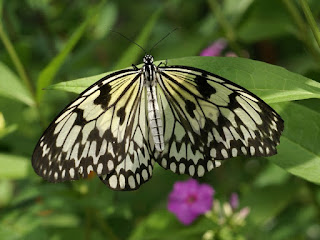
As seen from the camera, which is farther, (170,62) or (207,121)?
(207,121)

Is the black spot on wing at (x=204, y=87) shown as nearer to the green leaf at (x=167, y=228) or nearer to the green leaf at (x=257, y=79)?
the green leaf at (x=257, y=79)

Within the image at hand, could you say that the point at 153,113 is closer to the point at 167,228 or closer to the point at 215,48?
the point at 167,228

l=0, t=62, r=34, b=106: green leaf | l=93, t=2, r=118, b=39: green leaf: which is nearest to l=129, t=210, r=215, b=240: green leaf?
l=0, t=62, r=34, b=106: green leaf

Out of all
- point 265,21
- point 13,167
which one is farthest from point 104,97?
point 265,21

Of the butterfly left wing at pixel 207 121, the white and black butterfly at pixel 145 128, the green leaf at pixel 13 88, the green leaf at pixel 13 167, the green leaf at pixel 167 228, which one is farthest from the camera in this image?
the green leaf at pixel 167 228

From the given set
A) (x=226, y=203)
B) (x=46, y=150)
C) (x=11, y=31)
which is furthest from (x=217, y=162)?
(x=11, y=31)

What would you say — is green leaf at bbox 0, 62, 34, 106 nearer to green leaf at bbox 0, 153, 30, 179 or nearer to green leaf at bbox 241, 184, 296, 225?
green leaf at bbox 0, 153, 30, 179

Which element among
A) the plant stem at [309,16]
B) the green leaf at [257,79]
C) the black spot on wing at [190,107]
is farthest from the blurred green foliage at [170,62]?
the black spot on wing at [190,107]
